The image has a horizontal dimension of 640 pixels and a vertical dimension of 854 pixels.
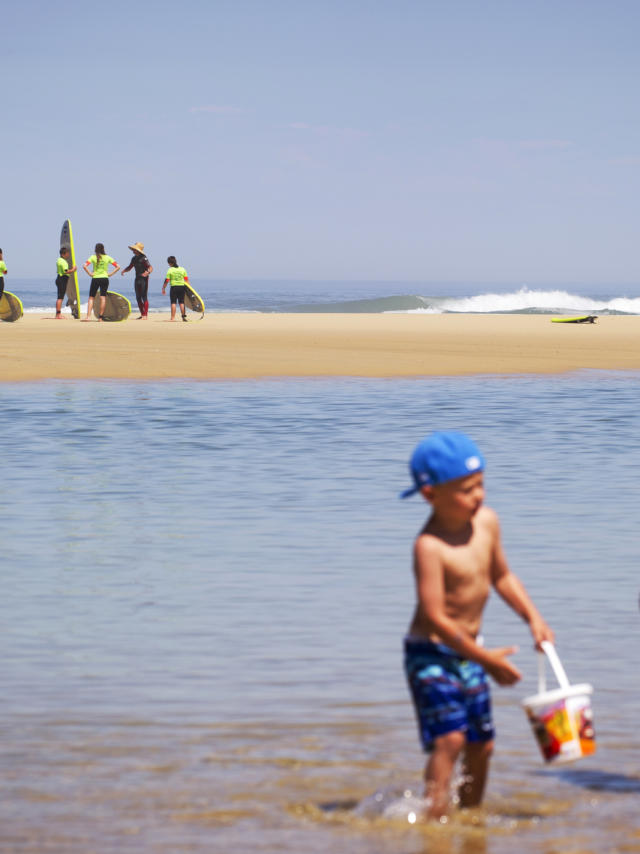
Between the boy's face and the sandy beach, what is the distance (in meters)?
15.2

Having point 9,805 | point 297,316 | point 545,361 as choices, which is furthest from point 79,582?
point 297,316

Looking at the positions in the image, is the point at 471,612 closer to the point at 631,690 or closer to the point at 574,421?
the point at 631,690

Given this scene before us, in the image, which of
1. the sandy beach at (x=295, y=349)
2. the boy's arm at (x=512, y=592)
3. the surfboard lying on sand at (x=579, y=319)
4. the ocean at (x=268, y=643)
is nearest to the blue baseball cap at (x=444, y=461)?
the boy's arm at (x=512, y=592)

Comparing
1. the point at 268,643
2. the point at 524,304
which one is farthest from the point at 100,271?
the point at 524,304

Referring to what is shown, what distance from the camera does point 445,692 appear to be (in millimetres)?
4141

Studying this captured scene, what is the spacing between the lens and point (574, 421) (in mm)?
14719

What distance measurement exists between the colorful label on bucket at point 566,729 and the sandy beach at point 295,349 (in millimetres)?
15262

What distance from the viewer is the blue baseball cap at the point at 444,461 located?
411 cm

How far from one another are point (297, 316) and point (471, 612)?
3490cm

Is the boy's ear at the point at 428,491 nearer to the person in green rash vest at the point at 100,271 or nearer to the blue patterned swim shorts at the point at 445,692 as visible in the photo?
the blue patterned swim shorts at the point at 445,692

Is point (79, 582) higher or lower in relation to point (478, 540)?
lower

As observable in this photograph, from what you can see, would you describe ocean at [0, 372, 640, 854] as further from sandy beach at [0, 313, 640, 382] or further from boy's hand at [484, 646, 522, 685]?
sandy beach at [0, 313, 640, 382]

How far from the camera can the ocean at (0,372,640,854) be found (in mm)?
4312

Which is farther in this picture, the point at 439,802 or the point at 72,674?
the point at 72,674
